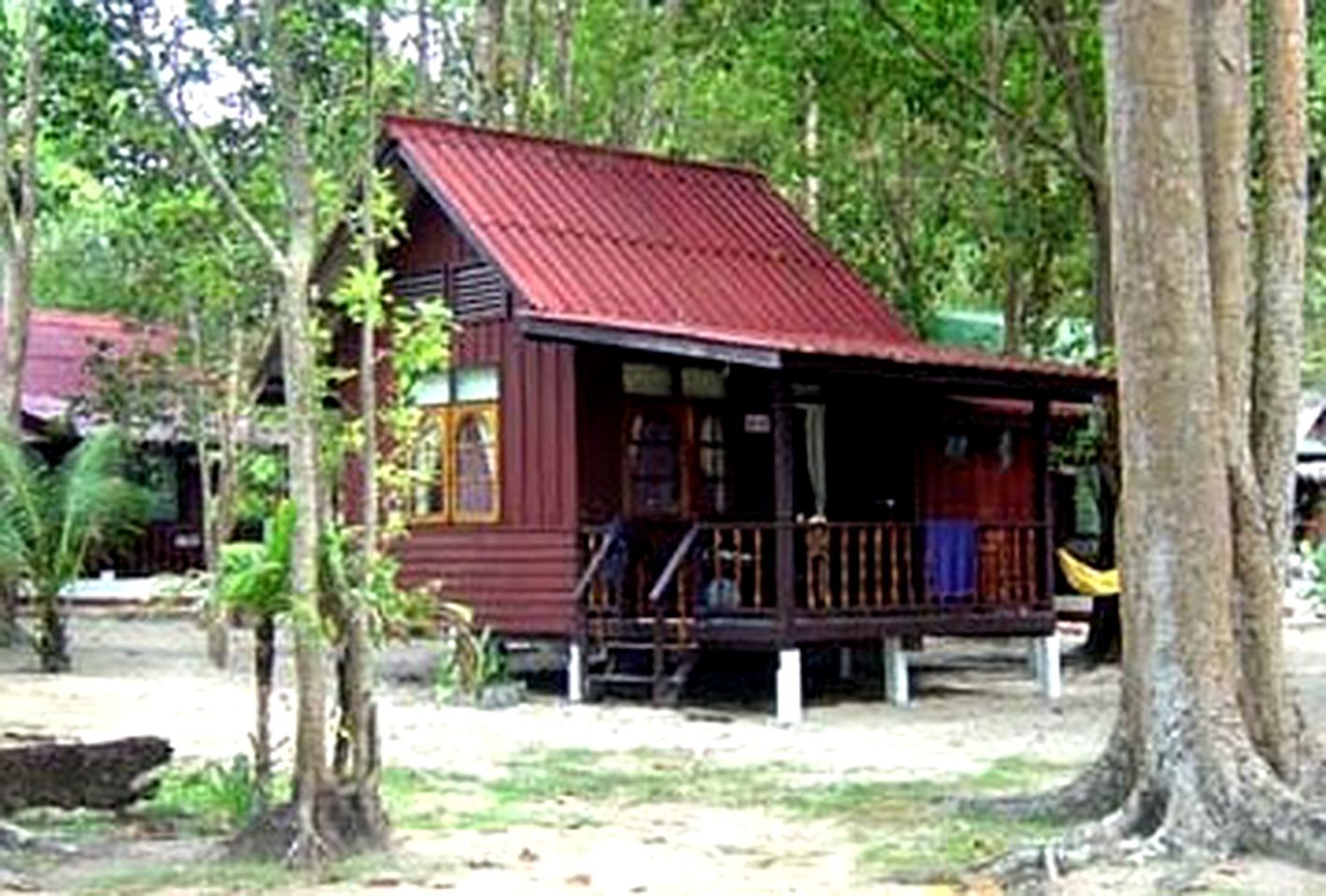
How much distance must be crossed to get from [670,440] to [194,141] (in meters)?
9.62

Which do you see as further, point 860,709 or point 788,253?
point 788,253

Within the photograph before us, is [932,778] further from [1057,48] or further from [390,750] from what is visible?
[1057,48]

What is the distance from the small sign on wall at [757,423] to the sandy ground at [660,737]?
283 cm

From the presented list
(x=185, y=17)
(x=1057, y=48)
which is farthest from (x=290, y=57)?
(x=1057, y=48)

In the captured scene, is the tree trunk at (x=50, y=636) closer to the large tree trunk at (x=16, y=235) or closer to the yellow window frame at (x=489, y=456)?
the large tree trunk at (x=16, y=235)

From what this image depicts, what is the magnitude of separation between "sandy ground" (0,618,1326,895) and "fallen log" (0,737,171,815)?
0.70m

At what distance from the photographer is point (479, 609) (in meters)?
19.3

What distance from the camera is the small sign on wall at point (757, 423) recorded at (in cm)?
1991

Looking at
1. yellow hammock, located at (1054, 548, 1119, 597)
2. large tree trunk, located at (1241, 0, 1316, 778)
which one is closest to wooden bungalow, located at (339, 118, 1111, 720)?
yellow hammock, located at (1054, 548, 1119, 597)

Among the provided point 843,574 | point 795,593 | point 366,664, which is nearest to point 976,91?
point 843,574

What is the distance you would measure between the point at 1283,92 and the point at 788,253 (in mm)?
10602

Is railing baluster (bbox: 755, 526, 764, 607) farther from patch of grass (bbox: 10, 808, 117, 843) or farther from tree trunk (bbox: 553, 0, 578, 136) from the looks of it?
tree trunk (bbox: 553, 0, 578, 136)

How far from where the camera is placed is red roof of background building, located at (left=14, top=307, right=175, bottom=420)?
30.3 meters

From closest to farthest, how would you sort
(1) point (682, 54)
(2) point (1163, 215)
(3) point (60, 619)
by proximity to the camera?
(2) point (1163, 215)
(3) point (60, 619)
(1) point (682, 54)
